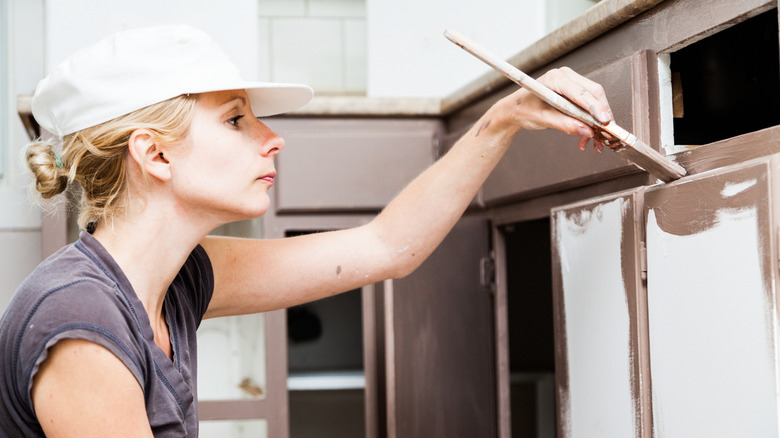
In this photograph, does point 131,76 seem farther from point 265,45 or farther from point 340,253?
point 265,45

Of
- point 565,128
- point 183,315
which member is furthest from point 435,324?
point 565,128

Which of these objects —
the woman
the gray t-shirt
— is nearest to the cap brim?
the woman

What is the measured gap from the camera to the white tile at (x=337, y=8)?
2.85 meters

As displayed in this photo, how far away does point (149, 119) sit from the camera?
111 cm

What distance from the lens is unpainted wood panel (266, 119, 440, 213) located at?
6.46 feet

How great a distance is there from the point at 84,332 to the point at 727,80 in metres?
1.01

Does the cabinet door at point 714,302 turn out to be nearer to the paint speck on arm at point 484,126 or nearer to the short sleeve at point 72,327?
the paint speck on arm at point 484,126

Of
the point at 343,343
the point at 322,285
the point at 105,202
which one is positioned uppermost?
the point at 105,202

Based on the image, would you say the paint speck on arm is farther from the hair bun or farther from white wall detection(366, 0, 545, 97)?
white wall detection(366, 0, 545, 97)

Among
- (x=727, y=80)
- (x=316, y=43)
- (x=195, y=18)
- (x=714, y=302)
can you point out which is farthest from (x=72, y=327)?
(x=316, y=43)

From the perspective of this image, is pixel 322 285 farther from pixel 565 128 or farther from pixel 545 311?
pixel 545 311

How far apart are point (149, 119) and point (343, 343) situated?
1.75m

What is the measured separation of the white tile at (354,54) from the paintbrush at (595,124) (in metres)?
1.87

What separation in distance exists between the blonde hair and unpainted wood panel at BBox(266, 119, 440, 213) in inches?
31.3
